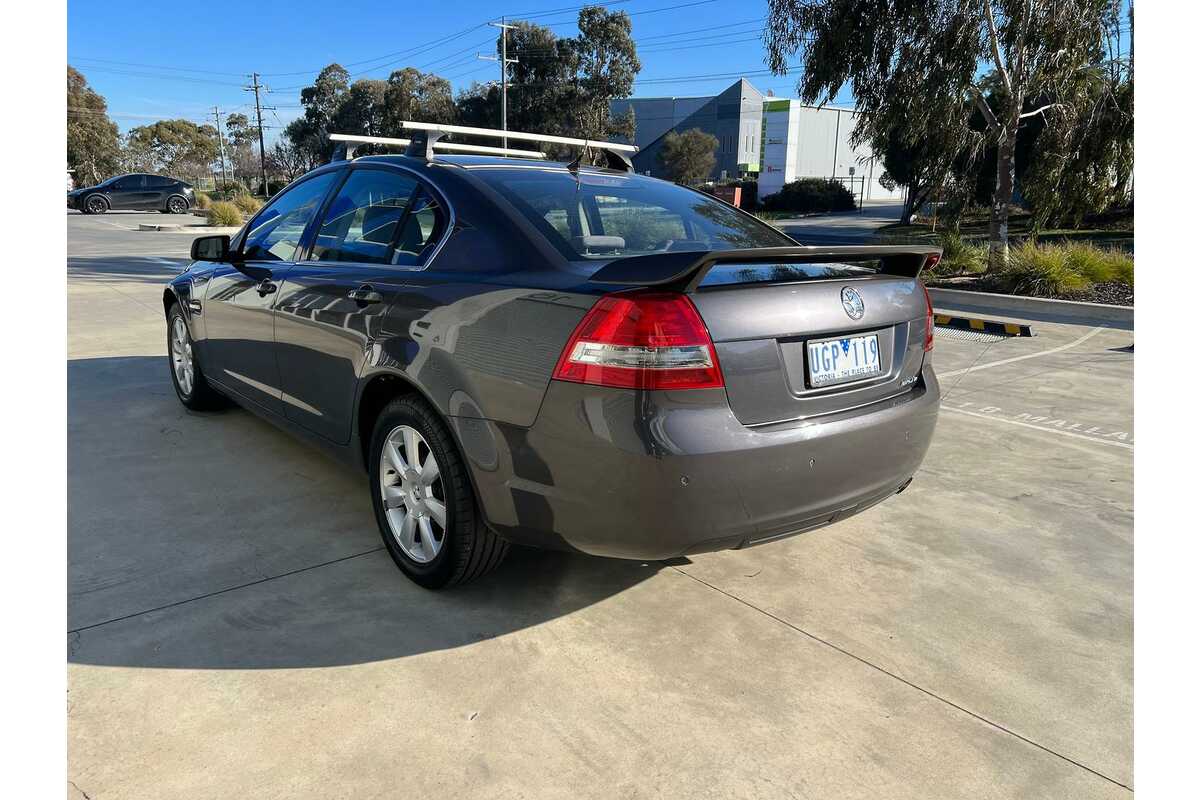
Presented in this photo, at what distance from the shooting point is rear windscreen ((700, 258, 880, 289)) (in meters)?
2.54

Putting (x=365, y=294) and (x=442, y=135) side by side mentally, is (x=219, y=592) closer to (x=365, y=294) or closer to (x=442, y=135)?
(x=365, y=294)

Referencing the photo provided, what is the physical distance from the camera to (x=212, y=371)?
4.88 meters

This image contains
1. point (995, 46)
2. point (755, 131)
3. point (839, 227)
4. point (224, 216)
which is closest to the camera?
point (995, 46)

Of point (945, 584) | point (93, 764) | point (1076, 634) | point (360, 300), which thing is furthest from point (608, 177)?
point (93, 764)

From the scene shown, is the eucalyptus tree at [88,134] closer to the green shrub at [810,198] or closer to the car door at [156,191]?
the car door at [156,191]

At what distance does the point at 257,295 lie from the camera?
414cm

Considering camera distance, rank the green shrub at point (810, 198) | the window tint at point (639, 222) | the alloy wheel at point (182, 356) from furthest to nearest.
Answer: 1. the green shrub at point (810, 198)
2. the alloy wheel at point (182, 356)
3. the window tint at point (639, 222)

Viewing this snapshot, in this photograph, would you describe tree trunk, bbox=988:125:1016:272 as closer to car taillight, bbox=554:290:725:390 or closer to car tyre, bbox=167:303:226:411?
car tyre, bbox=167:303:226:411

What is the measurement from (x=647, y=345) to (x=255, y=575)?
6.08 feet

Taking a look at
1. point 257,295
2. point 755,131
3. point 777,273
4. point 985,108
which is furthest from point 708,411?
point 755,131

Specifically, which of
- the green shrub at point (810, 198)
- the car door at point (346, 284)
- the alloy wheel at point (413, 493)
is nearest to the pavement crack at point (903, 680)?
the alloy wheel at point (413, 493)

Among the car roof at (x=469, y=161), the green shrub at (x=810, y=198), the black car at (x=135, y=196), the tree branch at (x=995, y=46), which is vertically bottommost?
the car roof at (x=469, y=161)

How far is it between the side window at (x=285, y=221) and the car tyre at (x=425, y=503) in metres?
1.33

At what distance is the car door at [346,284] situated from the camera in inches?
127
